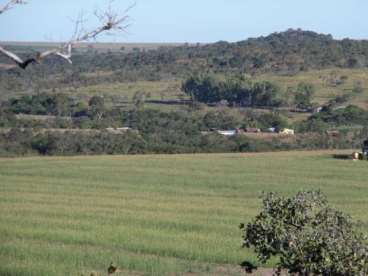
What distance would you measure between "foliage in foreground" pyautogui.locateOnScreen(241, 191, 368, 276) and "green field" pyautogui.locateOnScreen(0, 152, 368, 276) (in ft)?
16.5

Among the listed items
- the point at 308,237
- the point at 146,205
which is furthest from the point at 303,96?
the point at 308,237

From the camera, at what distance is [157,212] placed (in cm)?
2555

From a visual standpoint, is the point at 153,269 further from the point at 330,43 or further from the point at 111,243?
the point at 330,43

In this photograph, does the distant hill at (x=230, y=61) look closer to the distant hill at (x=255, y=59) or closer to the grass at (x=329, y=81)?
the distant hill at (x=255, y=59)

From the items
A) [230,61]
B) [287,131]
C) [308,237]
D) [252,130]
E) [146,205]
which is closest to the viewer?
[308,237]

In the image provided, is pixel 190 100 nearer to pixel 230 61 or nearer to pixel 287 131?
pixel 287 131

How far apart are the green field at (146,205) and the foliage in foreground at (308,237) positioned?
5.04 metres

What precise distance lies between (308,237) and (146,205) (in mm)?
16979

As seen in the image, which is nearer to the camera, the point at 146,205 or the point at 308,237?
the point at 308,237

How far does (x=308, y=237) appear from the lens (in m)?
10.7

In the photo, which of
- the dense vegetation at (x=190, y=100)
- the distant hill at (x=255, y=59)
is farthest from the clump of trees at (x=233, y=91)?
the distant hill at (x=255, y=59)

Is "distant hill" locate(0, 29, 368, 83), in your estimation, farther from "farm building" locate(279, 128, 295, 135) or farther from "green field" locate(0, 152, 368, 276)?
"green field" locate(0, 152, 368, 276)

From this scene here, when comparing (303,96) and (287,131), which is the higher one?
(303,96)

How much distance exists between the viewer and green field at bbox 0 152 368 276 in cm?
1756
